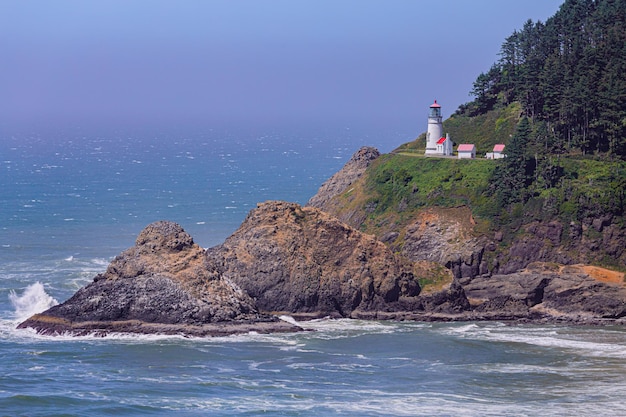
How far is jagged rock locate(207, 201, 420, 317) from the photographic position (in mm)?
77688

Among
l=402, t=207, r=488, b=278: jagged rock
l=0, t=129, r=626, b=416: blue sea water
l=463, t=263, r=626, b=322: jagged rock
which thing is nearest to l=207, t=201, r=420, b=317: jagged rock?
l=0, t=129, r=626, b=416: blue sea water

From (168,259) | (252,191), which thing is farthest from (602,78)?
(252,191)

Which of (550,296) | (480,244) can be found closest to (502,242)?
(480,244)

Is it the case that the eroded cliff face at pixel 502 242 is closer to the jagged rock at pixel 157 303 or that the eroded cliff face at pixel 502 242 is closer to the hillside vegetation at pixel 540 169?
the hillside vegetation at pixel 540 169

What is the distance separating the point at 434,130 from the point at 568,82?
1228 cm

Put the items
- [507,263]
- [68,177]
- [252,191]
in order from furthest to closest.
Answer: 1. [68,177]
2. [252,191]
3. [507,263]

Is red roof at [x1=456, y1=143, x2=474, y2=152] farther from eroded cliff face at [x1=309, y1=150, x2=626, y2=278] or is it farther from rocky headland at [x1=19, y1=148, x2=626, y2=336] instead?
rocky headland at [x1=19, y1=148, x2=626, y2=336]

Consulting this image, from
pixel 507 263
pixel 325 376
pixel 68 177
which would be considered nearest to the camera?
pixel 325 376

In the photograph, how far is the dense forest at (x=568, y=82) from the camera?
96812 mm

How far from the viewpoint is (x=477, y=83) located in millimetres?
118812

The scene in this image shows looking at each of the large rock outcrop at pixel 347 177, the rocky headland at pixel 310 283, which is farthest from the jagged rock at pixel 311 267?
the large rock outcrop at pixel 347 177

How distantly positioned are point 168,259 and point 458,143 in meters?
41.9

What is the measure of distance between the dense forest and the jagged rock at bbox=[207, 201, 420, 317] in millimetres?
18504

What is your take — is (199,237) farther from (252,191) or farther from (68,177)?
(68,177)
